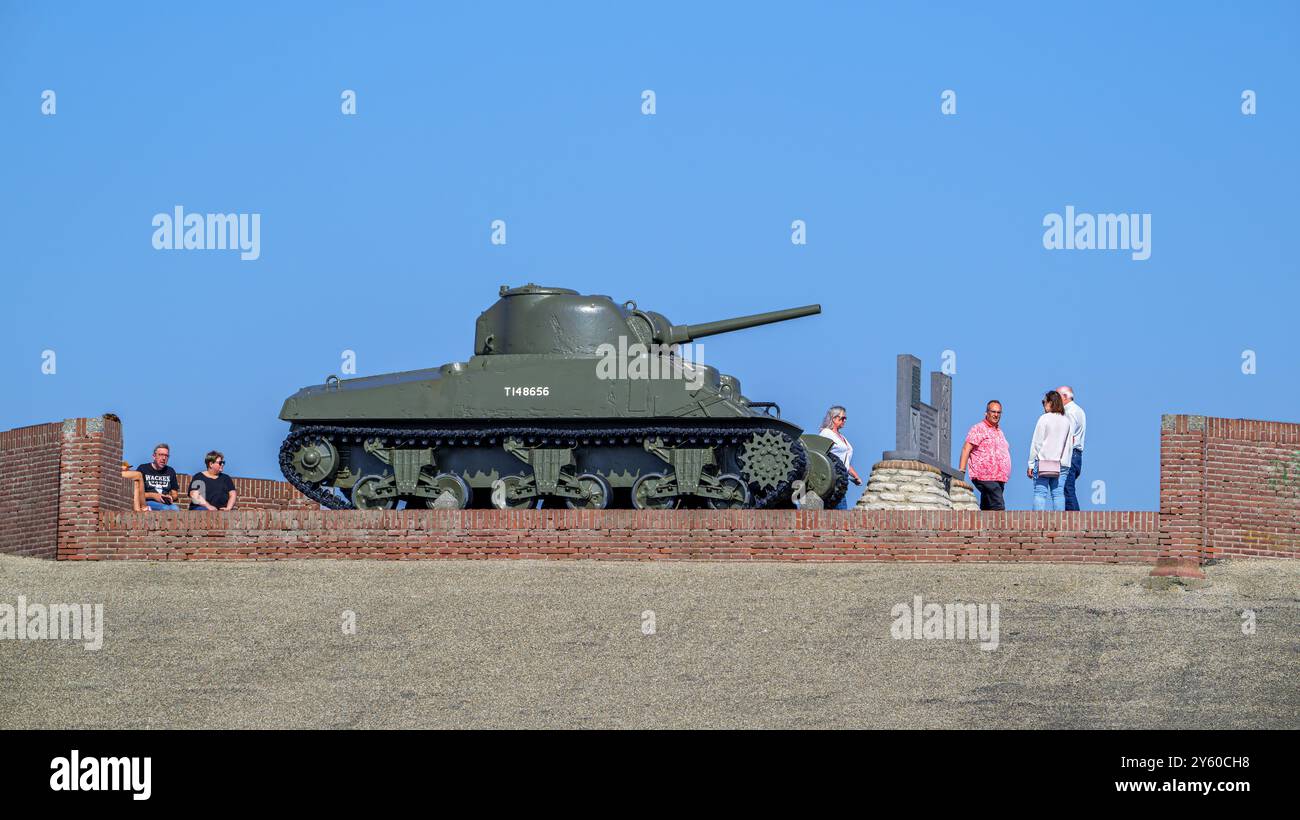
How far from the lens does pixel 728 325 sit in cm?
2817

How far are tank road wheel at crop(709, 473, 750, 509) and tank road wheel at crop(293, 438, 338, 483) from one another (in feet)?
14.6

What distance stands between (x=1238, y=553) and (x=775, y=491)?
5.83 m

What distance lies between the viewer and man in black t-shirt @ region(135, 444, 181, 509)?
2452 cm

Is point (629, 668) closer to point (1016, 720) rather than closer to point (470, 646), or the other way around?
point (470, 646)

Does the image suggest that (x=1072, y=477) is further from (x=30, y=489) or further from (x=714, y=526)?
(x=30, y=489)

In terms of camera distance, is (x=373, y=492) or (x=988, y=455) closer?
(x=988, y=455)

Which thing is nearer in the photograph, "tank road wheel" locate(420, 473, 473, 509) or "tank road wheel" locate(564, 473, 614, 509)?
"tank road wheel" locate(564, 473, 614, 509)

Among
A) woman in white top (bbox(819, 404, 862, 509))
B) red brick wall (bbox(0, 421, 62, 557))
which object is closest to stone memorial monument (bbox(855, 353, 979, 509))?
woman in white top (bbox(819, 404, 862, 509))

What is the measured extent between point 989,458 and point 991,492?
1.16 ft

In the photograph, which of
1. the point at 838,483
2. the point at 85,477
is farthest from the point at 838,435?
the point at 85,477

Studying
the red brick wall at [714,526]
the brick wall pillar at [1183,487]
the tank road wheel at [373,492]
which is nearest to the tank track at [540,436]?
the tank road wheel at [373,492]

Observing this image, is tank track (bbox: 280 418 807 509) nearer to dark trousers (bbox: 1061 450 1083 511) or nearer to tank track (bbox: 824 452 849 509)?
tank track (bbox: 824 452 849 509)
